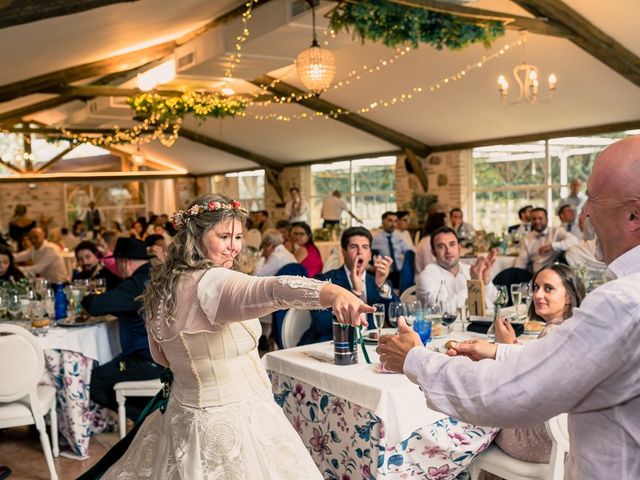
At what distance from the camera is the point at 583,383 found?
1.15 metres

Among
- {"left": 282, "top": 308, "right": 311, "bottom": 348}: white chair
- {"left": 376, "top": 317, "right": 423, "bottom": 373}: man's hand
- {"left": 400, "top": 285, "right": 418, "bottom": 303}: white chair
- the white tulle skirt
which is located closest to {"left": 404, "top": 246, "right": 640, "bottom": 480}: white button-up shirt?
{"left": 376, "top": 317, "right": 423, "bottom": 373}: man's hand

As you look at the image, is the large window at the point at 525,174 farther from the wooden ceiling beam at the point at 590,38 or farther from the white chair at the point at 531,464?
the white chair at the point at 531,464

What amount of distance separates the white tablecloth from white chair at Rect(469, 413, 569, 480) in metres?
0.27

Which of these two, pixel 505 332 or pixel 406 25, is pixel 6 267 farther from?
pixel 505 332

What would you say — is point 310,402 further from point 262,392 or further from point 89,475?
point 89,475

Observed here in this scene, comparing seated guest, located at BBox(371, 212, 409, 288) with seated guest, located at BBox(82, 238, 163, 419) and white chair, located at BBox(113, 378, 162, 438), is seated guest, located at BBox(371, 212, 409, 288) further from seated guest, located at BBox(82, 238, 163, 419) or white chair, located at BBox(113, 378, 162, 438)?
white chair, located at BBox(113, 378, 162, 438)

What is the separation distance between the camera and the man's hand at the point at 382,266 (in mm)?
3782

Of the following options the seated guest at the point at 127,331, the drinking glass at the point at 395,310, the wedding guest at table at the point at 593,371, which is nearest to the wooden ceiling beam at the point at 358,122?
the seated guest at the point at 127,331

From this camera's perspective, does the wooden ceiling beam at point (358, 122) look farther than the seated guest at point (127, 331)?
Yes

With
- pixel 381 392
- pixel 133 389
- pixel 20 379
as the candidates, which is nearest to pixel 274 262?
pixel 133 389

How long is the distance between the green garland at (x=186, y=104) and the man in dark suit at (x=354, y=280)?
19.0 feet

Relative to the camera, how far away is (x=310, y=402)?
3.23 m

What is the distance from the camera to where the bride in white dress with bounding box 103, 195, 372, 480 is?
89.0 inches

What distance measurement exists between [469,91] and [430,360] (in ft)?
29.8
